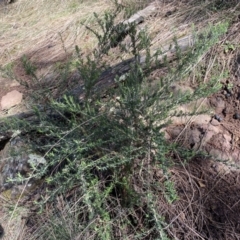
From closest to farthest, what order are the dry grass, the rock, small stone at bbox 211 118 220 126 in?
1. small stone at bbox 211 118 220 126
2. the rock
3. the dry grass

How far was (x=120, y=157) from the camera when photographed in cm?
181

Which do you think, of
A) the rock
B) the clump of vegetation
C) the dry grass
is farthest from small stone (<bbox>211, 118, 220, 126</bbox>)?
the rock

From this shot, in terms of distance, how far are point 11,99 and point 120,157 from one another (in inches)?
76.6

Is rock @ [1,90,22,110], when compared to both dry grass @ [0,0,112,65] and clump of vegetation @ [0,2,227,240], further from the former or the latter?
clump of vegetation @ [0,2,227,240]

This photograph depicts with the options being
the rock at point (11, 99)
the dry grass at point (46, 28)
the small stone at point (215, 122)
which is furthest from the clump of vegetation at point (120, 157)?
the dry grass at point (46, 28)

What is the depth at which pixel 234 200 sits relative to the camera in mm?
1933

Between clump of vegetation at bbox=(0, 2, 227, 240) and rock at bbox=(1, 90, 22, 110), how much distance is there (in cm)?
134

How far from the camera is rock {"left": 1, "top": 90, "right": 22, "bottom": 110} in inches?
130

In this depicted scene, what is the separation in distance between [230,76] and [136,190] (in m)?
1.18

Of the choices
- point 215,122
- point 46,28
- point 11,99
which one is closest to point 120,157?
point 215,122

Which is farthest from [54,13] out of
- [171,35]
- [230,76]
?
[230,76]

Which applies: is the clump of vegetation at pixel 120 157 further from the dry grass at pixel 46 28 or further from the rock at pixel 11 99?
the dry grass at pixel 46 28

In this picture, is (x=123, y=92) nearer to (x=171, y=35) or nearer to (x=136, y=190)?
(x=136, y=190)

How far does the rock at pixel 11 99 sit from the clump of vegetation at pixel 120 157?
134cm
